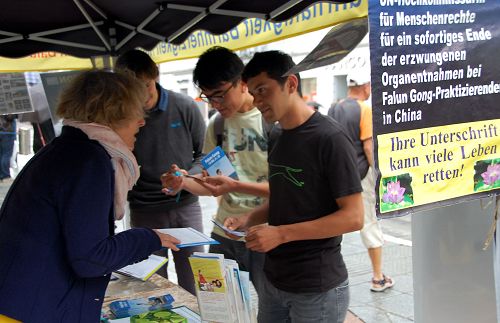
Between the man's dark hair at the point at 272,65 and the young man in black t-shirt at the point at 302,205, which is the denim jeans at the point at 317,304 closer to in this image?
the young man in black t-shirt at the point at 302,205

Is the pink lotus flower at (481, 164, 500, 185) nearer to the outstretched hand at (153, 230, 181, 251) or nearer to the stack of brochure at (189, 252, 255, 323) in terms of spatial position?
the stack of brochure at (189, 252, 255, 323)

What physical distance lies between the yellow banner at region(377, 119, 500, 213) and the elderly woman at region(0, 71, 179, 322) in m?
0.80

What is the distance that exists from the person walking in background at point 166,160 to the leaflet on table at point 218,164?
68 centimetres

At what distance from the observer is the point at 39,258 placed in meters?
1.51

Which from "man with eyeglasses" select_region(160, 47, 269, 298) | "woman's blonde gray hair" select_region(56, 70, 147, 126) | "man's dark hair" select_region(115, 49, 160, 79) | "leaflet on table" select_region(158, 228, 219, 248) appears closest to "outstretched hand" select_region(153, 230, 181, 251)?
"leaflet on table" select_region(158, 228, 219, 248)

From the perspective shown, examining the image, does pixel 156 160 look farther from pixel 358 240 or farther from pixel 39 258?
pixel 358 240

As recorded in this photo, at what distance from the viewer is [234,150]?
286 cm

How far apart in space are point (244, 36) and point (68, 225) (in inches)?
99.3

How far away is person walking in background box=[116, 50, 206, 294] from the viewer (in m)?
3.33

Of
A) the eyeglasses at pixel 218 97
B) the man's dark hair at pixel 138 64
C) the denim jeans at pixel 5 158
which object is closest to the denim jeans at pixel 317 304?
the eyeglasses at pixel 218 97

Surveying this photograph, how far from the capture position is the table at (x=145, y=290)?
7.45ft

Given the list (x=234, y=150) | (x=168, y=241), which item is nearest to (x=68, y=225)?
(x=168, y=241)

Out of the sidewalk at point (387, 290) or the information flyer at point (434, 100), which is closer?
the information flyer at point (434, 100)

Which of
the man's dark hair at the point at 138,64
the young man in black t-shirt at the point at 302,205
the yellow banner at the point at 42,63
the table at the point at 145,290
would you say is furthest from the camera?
the yellow banner at the point at 42,63
